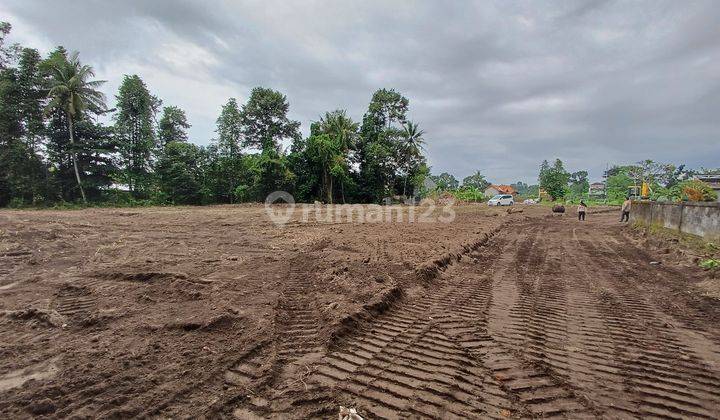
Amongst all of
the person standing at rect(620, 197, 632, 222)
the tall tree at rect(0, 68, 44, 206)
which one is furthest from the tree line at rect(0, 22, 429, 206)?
the person standing at rect(620, 197, 632, 222)

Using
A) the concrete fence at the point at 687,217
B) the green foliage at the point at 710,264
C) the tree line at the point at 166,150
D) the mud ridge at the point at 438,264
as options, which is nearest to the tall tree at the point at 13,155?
the tree line at the point at 166,150

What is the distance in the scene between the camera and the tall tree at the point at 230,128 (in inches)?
1469

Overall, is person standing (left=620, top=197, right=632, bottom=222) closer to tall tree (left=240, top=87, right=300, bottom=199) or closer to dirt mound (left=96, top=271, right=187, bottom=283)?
dirt mound (left=96, top=271, right=187, bottom=283)

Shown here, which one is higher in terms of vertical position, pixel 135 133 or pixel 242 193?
pixel 135 133

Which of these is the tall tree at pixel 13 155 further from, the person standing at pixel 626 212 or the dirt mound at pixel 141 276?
the person standing at pixel 626 212

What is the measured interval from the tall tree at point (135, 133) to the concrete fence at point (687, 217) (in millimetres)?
37952

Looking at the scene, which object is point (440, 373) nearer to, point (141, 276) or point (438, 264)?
point (438, 264)

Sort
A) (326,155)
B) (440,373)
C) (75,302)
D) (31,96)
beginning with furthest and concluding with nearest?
(326,155), (31,96), (75,302), (440,373)

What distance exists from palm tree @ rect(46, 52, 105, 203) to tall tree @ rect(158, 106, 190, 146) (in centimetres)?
737

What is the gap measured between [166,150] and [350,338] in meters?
34.3

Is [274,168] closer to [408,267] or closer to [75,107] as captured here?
[75,107]

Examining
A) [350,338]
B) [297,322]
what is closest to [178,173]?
[297,322]

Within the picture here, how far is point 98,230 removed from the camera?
11.8 metres

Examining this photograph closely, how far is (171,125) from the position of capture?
120 feet
